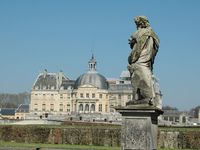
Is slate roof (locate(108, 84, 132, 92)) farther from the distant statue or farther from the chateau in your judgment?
the distant statue

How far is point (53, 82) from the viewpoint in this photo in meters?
130

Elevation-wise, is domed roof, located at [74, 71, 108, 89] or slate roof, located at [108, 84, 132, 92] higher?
domed roof, located at [74, 71, 108, 89]

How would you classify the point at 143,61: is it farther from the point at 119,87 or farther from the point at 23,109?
the point at 23,109

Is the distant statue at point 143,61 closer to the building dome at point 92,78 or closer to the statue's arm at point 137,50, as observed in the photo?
the statue's arm at point 137,50

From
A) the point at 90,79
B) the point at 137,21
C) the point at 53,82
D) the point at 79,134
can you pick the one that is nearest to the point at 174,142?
the point at 79,134

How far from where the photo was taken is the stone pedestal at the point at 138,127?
8.97 m

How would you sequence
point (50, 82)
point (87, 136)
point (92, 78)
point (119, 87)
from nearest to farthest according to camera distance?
point (87, 136), point (92, 78), point (119, 87), point (50, 82)

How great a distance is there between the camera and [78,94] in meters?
123

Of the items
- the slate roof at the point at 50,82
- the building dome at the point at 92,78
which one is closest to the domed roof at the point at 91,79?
A: the building dome at the point at 92,78

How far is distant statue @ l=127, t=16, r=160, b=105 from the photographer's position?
9180mm

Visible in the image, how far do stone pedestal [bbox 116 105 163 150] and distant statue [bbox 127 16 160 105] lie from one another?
0.66ft

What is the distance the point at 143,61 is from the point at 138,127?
143 cm

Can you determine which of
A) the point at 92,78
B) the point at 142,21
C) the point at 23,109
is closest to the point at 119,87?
the point at 92,78

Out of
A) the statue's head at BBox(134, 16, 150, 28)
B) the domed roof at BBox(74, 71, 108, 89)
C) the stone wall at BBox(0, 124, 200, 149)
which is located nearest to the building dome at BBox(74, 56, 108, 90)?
the domed roof at BBox(74, 71, 108, 89)
